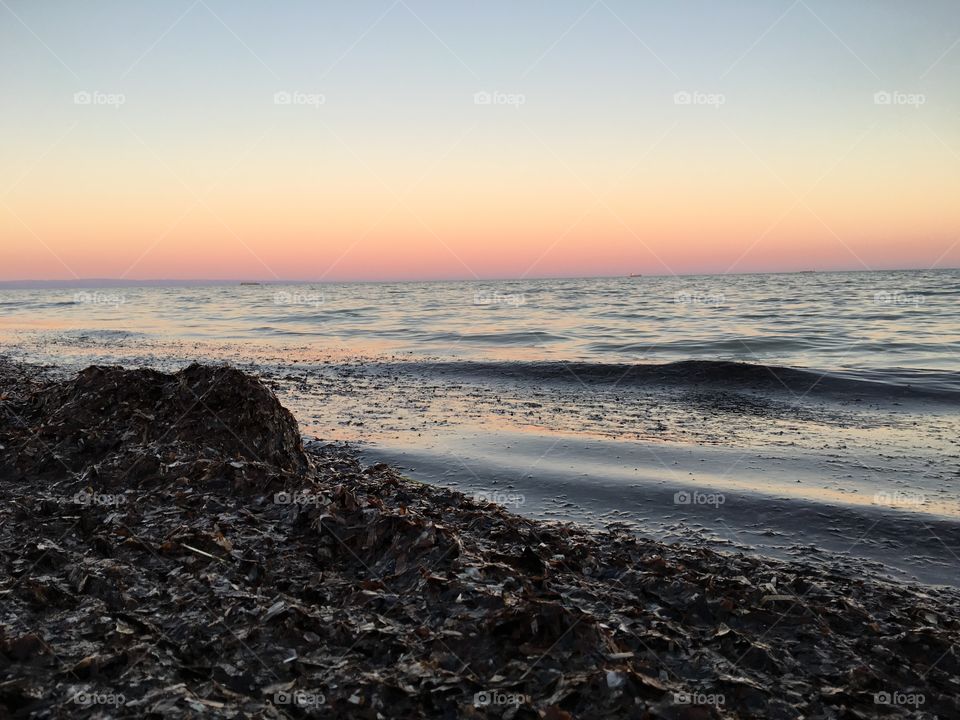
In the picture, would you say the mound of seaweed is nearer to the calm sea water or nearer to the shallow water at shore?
the shallow water at shore

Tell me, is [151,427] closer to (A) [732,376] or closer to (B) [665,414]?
(B) [665,414]

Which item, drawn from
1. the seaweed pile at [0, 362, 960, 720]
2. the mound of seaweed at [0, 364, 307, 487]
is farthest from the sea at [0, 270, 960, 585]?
the mound of seaweed at [0, 364, 307, 487]

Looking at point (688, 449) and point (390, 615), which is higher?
point (390, 615)

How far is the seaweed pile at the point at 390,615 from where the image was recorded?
130 inches

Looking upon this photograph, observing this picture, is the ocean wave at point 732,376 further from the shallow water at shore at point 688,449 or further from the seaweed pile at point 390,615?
the seaweed pile at point 390,615

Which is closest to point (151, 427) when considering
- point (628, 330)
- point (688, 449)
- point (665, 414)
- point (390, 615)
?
point (390, 615)

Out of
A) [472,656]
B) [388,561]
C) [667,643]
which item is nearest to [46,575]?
[388,561]

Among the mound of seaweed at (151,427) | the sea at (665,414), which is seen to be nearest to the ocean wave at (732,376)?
the sea at (665,414)

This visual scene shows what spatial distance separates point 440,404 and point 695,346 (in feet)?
41.5

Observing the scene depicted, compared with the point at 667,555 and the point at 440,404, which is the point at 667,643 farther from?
the point at 440,404

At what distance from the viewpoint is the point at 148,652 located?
3.45 m

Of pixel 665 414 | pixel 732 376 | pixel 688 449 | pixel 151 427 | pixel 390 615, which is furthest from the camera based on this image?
pixel 732 376

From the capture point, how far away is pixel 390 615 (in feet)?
13.2

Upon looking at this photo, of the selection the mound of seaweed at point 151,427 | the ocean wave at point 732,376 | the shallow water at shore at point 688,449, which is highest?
the mound of seaweed at point 151,427
